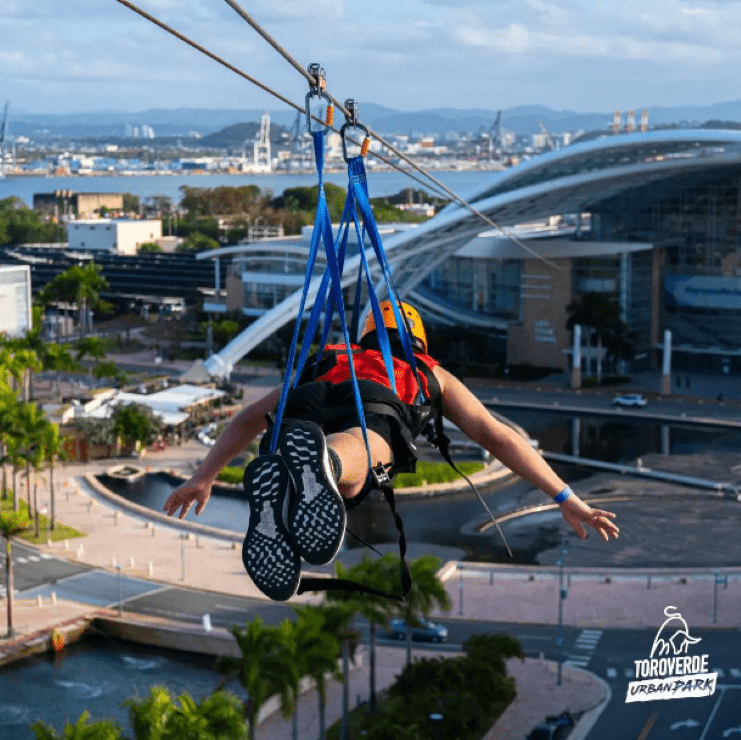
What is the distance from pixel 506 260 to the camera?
217 feet

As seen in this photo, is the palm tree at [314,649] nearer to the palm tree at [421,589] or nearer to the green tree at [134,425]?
the palm tree at [421,589]

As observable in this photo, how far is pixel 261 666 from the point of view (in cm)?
2175

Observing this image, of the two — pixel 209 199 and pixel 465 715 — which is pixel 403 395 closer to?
pixel 465 715

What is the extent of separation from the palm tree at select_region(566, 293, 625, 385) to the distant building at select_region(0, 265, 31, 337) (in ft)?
71.9

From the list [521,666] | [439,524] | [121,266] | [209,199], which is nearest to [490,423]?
[521,666]

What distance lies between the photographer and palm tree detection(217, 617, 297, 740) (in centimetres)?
2167

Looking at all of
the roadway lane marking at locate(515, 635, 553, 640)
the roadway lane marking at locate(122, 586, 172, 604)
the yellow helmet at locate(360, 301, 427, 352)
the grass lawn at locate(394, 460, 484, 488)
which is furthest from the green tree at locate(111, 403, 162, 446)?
the yellow helmet at locate(360, 301, 427, 352)

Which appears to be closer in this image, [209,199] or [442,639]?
[442,639]

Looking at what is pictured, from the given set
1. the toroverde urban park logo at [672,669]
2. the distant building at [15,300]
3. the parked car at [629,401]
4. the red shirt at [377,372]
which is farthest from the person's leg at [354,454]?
the distant building at [15,300]

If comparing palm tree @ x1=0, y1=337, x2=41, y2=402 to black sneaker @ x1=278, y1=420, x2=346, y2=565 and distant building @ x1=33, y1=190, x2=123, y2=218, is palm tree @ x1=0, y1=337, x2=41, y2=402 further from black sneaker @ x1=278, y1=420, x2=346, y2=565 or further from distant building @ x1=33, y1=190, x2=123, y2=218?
distant building @ x1=33, y1=190, x2=123, y2=218

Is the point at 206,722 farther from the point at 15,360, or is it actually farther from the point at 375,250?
the point at 15,360

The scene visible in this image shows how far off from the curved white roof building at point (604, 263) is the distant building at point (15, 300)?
7964 millimetres

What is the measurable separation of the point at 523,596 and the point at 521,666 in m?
4.40

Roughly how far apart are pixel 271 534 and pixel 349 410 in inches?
32.7
